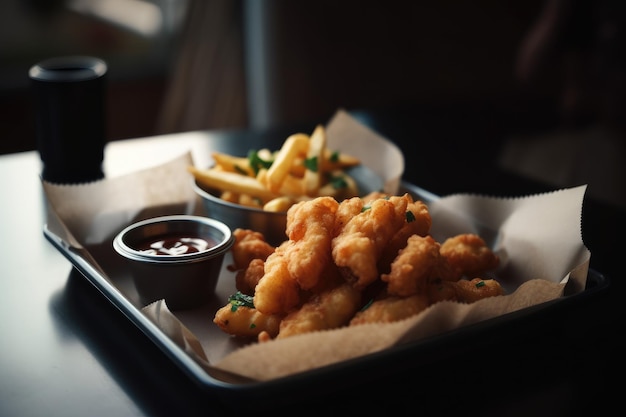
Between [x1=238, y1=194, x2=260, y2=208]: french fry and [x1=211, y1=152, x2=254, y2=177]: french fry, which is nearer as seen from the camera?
[x1=238, y1=194, x2=260, y2=208]: french fry

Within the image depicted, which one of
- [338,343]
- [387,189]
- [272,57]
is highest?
[338,343]

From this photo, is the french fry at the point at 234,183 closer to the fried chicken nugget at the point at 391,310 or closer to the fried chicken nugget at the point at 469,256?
the fried chicken nugget at the point at 469,256

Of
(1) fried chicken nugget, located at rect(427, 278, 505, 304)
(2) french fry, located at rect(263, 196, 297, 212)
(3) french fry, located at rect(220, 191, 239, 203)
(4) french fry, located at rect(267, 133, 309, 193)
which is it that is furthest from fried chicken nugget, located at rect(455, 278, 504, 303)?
(3) french fry, located at rect(220, 191, 239, 203)

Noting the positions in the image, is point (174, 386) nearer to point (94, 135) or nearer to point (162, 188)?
point (162, 188)

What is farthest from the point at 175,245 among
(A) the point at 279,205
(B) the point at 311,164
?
(B) the point at 311,164

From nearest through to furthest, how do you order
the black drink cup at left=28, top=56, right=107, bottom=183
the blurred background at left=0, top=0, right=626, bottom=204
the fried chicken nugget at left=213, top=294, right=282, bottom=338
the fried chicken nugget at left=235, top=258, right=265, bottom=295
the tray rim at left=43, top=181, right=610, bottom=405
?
1. the tray rim at left=43, top=181, right=610, bottom=405
2. the fried chicken nugget at left=213, top=294, right=282, bottom=338
3. the fried chicken nugget at left=235, top=258, right=265, bottom=295
4. the black drink cup at left=28, top=56, right=107, bottom=183
5. the blurred background at left=0, top=0, right=626, bottom=204

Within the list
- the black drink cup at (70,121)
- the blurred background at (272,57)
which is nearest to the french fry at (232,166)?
the black drink cup at (70,121)

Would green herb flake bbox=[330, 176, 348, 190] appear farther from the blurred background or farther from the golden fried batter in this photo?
the blurred background

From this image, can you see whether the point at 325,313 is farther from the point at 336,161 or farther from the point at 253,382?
the point at 336,161
